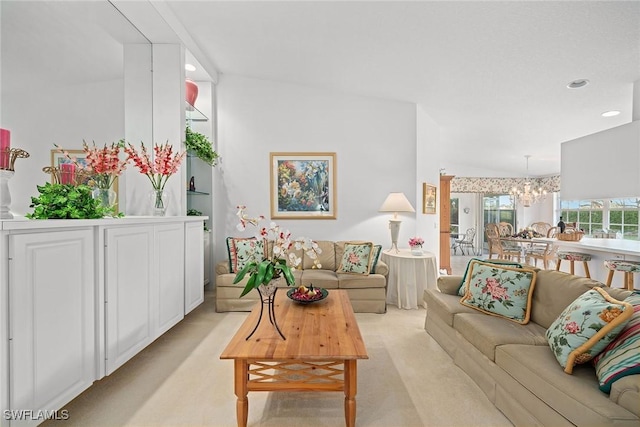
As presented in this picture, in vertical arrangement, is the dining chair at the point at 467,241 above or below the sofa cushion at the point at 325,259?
below

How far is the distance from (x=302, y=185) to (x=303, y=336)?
2.92 metres

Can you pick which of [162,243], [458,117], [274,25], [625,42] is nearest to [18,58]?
[162,243]

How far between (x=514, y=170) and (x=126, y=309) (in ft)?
31.5

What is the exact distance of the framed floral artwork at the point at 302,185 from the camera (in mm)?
4426

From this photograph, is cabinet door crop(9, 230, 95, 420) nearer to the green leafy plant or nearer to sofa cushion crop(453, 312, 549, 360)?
the green leafy plant

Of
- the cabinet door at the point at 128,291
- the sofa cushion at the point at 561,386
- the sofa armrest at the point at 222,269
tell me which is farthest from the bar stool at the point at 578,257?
the cabinet door at the point at 128,291

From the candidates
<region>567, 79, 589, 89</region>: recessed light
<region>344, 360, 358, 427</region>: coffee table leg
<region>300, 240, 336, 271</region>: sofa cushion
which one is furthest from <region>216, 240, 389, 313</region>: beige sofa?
<region>567, 79, 589, 89</region>: recessed light

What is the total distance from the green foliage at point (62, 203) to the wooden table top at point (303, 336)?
1207mm

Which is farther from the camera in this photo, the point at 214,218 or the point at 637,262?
the point at 214,218

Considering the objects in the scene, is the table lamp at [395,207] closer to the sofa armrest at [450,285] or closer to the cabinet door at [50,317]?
the sofa armrest at [450,285]

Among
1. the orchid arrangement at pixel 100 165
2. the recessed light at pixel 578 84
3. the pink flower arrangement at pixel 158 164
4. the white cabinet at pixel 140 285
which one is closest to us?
the white cabinet at pixel 140 285

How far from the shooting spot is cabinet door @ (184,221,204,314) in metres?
A: 2.94

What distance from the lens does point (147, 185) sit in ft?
10.1

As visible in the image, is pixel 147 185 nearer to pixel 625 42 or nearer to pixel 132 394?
pixel 132 394
